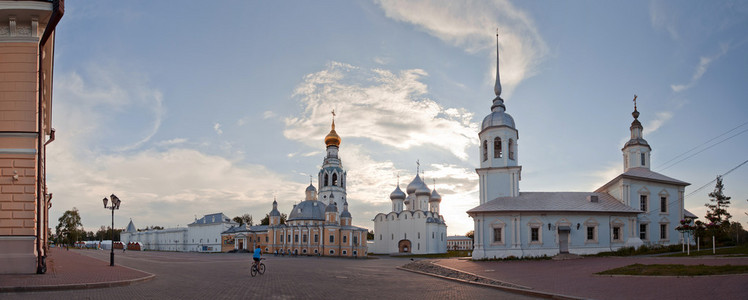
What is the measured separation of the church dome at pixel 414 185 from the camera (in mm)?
75688

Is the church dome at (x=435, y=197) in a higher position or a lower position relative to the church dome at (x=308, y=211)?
higher

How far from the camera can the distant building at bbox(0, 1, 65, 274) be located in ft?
50.9

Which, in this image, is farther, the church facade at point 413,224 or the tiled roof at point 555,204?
the church facade at point 413,224

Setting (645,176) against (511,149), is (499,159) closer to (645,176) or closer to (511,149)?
(511,149)

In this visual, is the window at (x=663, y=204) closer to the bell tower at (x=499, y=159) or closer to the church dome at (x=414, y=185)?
the bell tower at (x=499, y=159)

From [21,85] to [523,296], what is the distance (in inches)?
690

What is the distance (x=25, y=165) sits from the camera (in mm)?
15836

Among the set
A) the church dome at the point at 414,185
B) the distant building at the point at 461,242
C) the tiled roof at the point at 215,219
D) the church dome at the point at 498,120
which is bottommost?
the distant building at the point at 461,242

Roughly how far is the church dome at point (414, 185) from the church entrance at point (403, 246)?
28.6 ft

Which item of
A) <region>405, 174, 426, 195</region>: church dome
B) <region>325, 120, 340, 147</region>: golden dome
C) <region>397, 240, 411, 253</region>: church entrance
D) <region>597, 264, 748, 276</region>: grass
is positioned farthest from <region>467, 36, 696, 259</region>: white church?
<region>325, 120, 340, 147</region>: golden dome

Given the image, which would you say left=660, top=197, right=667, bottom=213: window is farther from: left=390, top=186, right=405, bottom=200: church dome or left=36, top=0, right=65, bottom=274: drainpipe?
left=390, top=186, right=405, bottom=200: church dome

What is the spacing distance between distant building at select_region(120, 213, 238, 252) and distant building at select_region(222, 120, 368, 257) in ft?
14.4

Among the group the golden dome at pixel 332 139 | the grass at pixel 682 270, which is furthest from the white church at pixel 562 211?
the golden dome at pixel 332 139

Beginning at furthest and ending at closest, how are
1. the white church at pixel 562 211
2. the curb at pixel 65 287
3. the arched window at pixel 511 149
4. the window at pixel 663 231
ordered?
the arched window at pixel 511 149 < the window at pixel 663 231 < the white church at pixel 562 211 < the curb at pixel 65 287
